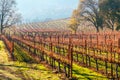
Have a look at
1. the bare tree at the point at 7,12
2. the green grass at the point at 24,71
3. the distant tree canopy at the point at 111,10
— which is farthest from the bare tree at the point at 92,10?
the green grass at the point at 24,71

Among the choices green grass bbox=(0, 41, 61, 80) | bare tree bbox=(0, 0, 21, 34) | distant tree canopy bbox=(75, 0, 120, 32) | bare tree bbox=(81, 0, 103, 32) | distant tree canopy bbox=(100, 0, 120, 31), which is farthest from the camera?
bare tree bbox=(0, 0, 21, 34)

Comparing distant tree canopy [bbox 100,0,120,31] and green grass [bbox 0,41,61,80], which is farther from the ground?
distant tree canopy [bbox 100,0,120,31]

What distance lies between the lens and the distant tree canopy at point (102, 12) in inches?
2069

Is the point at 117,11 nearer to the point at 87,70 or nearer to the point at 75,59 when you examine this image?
the point at 75,59

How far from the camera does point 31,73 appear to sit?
18891 mm

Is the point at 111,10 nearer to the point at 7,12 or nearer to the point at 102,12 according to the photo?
the point at 102,12

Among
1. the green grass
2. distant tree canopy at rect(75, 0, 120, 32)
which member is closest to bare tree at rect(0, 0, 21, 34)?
distant tree canopy at rect(75, 0, 120, 32)

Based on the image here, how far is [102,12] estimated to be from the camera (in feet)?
179

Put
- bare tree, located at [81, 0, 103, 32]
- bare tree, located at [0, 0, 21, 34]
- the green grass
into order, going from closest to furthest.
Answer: the green grass, bare tree, located at [81, 0, 103, 32], bare tree, located at [0, 0, 21, 34]

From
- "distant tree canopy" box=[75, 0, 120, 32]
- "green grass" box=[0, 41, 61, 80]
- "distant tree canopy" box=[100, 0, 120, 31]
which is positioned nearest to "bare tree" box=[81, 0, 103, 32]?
"distant tree canopy" box=[75, 0, 120, 32]

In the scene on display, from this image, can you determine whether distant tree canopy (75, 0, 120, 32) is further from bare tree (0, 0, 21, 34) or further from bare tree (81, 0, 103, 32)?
bare tree (0, 0, 21, 34)

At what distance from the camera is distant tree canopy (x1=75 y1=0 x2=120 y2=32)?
172 feet

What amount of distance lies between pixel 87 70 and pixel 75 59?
453 centimetres

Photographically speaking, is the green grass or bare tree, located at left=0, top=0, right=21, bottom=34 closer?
the green grass
